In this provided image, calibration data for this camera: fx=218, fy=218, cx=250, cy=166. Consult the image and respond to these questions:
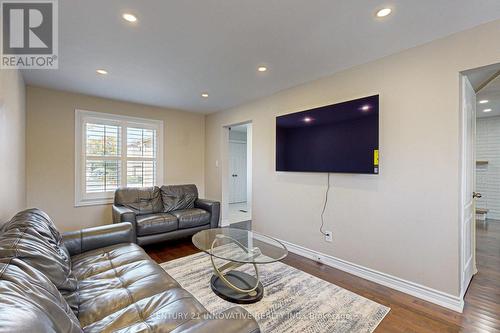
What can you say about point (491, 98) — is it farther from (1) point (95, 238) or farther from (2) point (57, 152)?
(2) point (57, 152)

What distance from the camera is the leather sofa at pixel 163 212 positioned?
321cm

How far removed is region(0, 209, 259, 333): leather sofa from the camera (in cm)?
77

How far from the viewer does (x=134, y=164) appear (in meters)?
4.32

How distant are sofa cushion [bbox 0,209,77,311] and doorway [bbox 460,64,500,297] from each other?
308cm

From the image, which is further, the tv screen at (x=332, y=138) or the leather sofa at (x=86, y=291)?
the tv screen at (x=332, y=138)

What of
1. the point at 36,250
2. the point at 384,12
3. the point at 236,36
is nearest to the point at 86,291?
the point at 36,250

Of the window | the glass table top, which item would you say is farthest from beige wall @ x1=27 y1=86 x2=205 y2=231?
the glass table top

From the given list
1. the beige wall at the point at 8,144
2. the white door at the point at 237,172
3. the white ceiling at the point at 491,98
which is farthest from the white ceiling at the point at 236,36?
the white door at the point at 237,172

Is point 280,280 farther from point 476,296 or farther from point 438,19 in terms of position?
point 438,19

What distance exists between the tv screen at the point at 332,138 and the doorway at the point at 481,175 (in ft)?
2.51

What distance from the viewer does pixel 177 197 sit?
13.4 ft

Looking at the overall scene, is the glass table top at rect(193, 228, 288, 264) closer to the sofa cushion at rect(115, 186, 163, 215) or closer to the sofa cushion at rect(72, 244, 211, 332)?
the sofa cushion at rect(72, 244, 211, 332)

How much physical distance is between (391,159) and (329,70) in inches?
51.5

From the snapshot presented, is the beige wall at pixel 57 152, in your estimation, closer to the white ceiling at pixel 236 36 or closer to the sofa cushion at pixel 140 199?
the white ceiling at pixel 236 36
